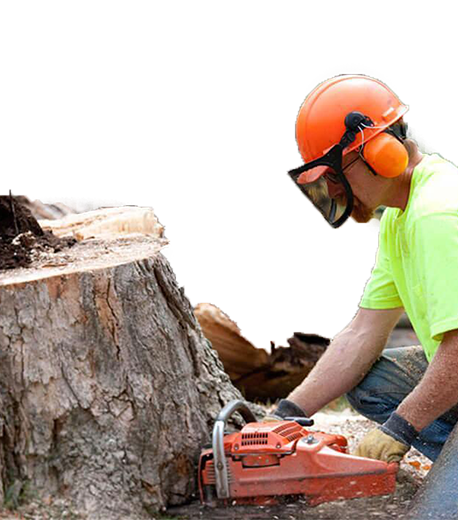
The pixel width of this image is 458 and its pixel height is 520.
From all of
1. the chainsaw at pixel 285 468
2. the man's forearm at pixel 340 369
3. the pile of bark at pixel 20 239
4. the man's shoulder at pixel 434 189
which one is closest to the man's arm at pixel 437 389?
the chainsaw at pixel 285 468

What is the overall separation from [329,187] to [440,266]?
58cm

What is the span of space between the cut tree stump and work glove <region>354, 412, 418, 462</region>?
2.33ft

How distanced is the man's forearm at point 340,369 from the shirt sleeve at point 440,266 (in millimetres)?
653

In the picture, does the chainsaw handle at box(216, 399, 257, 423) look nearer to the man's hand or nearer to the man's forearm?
the man's forearm

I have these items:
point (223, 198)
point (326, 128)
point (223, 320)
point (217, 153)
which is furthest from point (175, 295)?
point (217, 153)

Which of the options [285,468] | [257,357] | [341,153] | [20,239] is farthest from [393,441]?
[257,357]

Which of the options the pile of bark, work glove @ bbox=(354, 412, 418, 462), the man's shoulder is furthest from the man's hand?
the pile of bark

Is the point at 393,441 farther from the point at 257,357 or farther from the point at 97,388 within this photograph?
the point at 257,357

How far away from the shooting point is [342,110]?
107 inches

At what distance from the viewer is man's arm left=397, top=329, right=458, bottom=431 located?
8.32ft

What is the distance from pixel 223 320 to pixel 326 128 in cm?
267

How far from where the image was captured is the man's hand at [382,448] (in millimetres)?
2676

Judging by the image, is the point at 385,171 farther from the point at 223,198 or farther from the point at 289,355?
the point at 223,198

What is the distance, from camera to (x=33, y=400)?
2.61 meters
